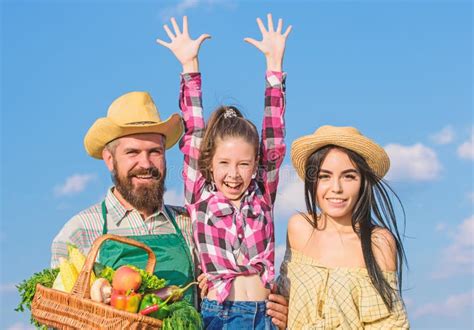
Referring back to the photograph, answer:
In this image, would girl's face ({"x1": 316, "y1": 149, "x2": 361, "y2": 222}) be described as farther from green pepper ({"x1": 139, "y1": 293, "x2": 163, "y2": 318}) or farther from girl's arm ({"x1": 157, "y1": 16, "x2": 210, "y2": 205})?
green pepper ({"x1": 139, "y1": 293, "x2": 163, "y2": 318})

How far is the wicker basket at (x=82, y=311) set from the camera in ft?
16.1

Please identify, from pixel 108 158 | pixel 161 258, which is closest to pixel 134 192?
pixel 108 158

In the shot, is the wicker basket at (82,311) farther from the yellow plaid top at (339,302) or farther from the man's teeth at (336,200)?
the man's teeth at (336,200)

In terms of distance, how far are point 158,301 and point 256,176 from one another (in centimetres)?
154

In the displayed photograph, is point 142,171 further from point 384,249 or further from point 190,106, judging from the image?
point 384,249

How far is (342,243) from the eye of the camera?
6113 mm

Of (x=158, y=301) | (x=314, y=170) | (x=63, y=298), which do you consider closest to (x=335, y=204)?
(x=314, y=170)

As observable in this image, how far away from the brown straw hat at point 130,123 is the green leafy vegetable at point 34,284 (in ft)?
4.63

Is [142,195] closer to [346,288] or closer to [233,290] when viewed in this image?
[233,290]

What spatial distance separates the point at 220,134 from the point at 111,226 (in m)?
1.30

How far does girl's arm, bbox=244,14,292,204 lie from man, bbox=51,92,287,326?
89 cm

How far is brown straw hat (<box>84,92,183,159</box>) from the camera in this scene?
21.9 feet

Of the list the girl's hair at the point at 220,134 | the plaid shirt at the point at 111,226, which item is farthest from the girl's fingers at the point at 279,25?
the plaid shirt at the point at 111,226

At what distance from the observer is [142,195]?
662 centimetres
